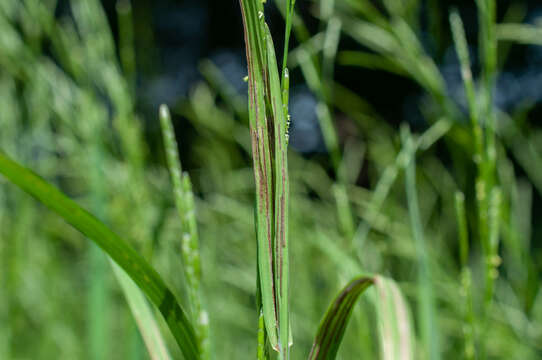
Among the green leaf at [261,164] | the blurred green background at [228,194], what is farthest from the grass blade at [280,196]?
the blurred green background at [228,194]

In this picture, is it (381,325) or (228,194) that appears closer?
(381,325)

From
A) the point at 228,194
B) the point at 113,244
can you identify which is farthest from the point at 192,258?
the point at 228,194

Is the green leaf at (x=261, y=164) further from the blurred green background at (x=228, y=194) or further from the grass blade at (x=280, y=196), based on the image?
the blurred green background at (x=228, y=194)

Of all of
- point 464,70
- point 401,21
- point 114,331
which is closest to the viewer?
point 464,70

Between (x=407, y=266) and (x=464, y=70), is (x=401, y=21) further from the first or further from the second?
(x=407, y=266)

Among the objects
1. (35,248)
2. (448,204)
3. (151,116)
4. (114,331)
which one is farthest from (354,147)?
(35,248)

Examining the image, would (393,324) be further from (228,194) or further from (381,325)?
(228,194)
